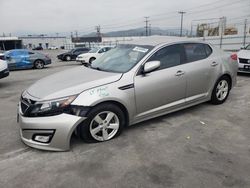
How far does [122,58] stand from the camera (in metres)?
4.36

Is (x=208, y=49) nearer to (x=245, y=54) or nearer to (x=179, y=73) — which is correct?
(x=179, y=73)

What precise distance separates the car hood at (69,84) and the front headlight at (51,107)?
0.25 ft

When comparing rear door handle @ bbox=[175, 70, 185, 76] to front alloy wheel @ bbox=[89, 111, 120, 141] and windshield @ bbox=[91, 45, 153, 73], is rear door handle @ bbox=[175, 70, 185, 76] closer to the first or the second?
windshield @ bbox=[91, 45, 153, 73]

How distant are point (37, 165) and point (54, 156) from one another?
0.86 feet

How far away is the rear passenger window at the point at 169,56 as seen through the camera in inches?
165

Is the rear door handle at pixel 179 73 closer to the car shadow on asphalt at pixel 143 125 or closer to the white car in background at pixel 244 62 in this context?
the car shadow on asphalt at pixel 143 125

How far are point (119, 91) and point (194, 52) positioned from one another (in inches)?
78.5

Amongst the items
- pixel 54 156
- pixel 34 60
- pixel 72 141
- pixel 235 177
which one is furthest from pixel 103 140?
pixel 34 60

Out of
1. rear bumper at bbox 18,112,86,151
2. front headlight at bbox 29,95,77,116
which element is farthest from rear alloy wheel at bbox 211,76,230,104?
front headlight at bbox 29,95,77,116

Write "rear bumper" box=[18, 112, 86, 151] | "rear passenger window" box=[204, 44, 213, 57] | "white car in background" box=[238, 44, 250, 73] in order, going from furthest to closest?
"white car in background" box=[238, 44, 250, 73], "rear passenger window" box=[204, 44, 213, 57], "rear bumper" box=[18, 112, 86, 151]

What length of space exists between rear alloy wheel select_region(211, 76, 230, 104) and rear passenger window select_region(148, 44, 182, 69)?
1.26m

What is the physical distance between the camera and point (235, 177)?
2775 mm

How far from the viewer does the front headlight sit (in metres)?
3.26

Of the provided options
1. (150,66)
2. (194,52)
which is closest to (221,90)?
(194,52)
